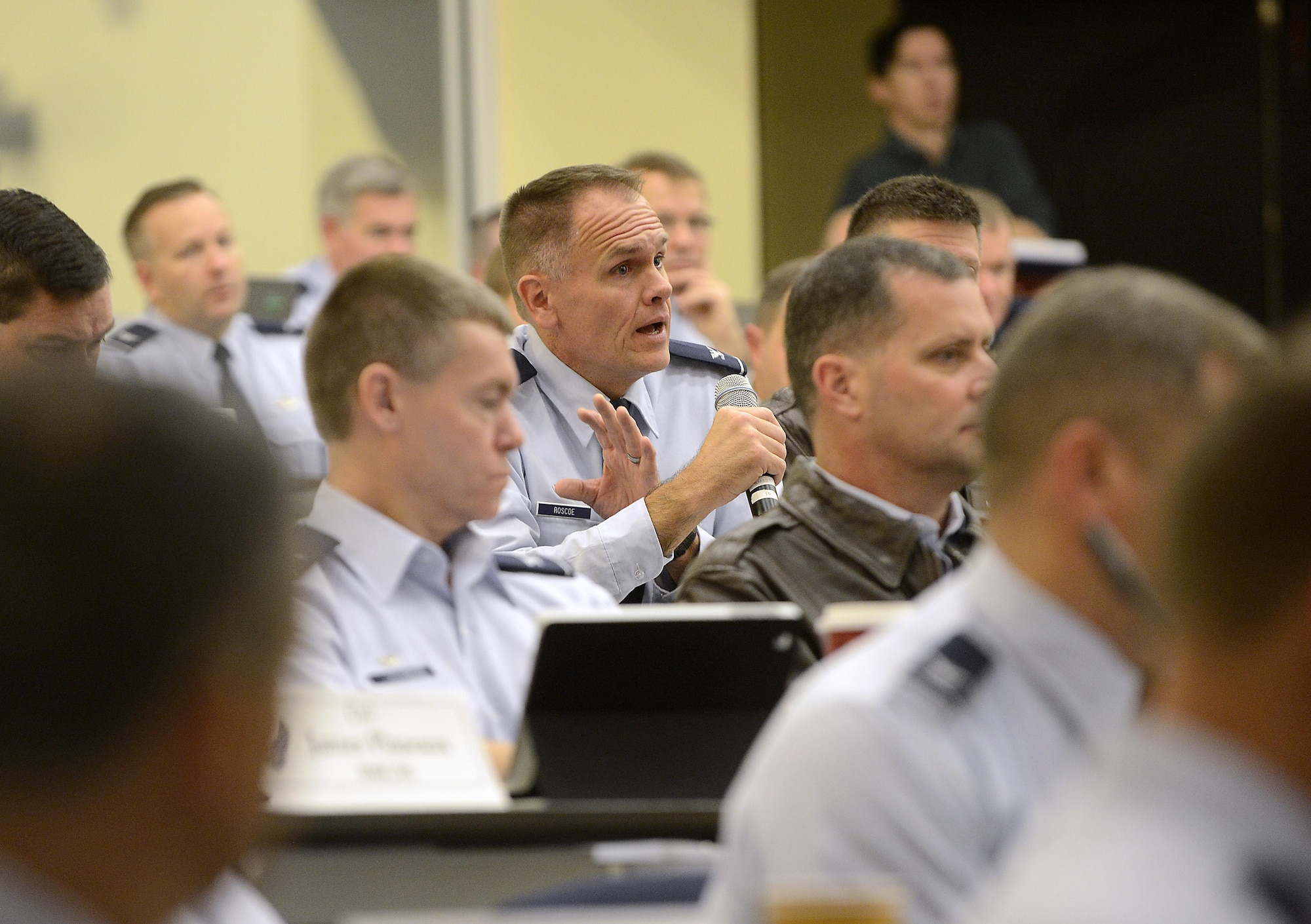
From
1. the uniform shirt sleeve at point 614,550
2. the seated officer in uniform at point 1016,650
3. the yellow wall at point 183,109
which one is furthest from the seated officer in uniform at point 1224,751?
the yellow wall at point 183,109

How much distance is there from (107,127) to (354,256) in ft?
2.84

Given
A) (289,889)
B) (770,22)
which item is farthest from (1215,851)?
(770,22)

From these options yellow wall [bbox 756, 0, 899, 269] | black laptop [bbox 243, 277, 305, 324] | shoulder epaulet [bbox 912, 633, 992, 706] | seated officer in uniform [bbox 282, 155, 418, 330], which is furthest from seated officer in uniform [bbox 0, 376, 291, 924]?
yellow wall [bbox 756, 0, 899, 269]

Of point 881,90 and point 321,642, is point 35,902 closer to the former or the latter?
point 321,642

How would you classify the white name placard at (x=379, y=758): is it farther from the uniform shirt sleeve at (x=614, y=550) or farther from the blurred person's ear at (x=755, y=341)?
the blurred person's ear at (x=755, y=341)

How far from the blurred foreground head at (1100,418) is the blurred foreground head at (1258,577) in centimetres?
37

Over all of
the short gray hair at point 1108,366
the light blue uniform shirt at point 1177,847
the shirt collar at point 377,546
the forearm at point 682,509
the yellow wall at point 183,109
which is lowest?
the forearm at point 682,509

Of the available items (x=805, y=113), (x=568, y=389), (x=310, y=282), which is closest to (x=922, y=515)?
(x=568, y=389)

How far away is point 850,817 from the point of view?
3.53 ft

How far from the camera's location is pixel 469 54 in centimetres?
610

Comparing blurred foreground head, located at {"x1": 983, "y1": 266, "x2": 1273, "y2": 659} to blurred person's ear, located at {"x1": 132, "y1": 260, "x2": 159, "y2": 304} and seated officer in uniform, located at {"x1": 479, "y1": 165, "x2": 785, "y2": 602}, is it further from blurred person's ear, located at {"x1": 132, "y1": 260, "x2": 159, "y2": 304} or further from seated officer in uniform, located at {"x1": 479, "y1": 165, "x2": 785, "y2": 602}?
blurred person's ear, located at {"x1": 132, "y1": 260, "x2": 159, "y2": 304}

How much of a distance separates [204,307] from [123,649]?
415 cm

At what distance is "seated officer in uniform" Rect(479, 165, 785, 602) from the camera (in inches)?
104

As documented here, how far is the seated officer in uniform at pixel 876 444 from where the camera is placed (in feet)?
7.23
